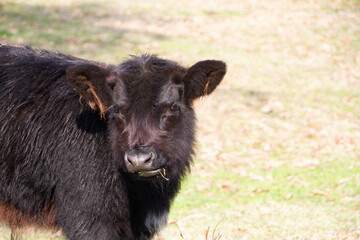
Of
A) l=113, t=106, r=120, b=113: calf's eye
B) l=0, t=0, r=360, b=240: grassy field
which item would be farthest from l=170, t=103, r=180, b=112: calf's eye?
l=0, t=0, r=360, b=240: grassy field

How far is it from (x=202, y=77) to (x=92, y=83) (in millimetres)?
1111

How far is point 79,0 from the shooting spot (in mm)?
20844

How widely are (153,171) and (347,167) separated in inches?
247

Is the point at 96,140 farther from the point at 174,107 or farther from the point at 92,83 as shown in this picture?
the point at 174,107

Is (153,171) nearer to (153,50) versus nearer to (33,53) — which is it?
(33,53)

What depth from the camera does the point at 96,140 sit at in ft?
17.3

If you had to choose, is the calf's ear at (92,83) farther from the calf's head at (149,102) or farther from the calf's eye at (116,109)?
the calf's eye at (116,109)

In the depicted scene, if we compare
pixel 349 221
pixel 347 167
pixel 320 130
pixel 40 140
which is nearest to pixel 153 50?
pixel 320 130

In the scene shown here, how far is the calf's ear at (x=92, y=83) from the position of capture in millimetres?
4914

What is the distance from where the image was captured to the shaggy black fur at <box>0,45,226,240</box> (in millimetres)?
4891

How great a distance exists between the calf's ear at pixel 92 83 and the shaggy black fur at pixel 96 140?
10 mm

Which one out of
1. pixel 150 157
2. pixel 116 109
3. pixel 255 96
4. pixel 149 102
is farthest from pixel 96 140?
pixel 255 96

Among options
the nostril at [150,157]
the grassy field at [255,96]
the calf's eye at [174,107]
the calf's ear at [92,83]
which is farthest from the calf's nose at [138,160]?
the grassy field at [255,96]

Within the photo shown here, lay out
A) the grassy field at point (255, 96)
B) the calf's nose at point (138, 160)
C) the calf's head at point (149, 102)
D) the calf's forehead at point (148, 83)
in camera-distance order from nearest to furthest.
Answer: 1. the calf's nose at point (138, 160)
2. the calf's head at point (149, 102)
3. the calf's forehead at point (148, 83)
4. the grassy field at point (255, 96)
